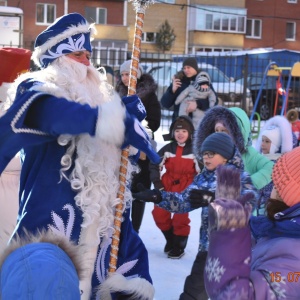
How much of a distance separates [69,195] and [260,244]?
2.64 ft

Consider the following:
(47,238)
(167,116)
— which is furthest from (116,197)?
(167,116)

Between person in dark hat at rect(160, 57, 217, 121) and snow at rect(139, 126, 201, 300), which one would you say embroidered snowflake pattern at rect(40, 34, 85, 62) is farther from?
person in dark hat at rect(160, 57, 217, 121)

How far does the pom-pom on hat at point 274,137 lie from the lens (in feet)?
19.5

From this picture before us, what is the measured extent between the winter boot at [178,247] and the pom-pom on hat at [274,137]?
1.11 metres

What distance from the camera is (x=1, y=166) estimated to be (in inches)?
95.7

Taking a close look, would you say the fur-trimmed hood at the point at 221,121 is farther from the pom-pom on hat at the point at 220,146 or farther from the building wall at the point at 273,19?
the building wall at the point at 273,19

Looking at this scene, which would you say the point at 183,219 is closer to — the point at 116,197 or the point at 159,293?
the point at 159,293

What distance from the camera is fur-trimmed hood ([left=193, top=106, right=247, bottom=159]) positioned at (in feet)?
15.8

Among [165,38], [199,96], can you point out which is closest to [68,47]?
[199,96]

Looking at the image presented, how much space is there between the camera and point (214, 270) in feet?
6.74

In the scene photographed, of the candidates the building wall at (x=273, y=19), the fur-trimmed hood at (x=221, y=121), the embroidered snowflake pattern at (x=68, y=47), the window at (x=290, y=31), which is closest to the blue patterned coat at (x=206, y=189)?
the fur-trimmed hood at (x=221, y=121)

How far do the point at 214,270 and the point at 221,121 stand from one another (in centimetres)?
287

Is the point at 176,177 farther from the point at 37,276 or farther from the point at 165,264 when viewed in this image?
the point at 37,276
